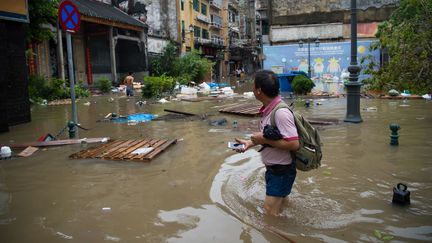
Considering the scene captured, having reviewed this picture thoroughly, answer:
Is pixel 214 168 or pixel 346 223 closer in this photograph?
pixel 346 223

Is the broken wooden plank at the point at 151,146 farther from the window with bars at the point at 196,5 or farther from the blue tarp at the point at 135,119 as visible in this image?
the window with bars at the point at 196,5

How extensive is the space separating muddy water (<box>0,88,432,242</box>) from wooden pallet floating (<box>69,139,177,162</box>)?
0.20 metres

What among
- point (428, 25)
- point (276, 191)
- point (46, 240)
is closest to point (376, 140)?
point (428, 25)

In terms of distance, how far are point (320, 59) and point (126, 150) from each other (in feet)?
A: 82.5

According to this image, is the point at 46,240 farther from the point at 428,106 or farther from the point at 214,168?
the point at 428,106

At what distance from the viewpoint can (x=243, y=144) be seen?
3.95 metres

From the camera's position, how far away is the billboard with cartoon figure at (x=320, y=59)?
97.0 feet

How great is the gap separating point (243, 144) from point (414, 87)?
2.24m

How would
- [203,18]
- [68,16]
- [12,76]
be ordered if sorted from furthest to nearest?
[203,18] < [12,76] < [68,16]

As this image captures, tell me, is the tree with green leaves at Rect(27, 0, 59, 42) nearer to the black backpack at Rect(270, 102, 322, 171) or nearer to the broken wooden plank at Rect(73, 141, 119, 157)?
the broken wooden plank at Rect(73, 141, 119, 157)

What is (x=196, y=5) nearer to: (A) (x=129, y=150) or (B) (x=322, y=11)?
(B) (x=322, y=11)

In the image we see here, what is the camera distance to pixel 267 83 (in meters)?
3.76

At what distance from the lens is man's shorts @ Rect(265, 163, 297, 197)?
386 centimetres

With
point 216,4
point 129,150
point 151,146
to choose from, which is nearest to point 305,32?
point 216,4
